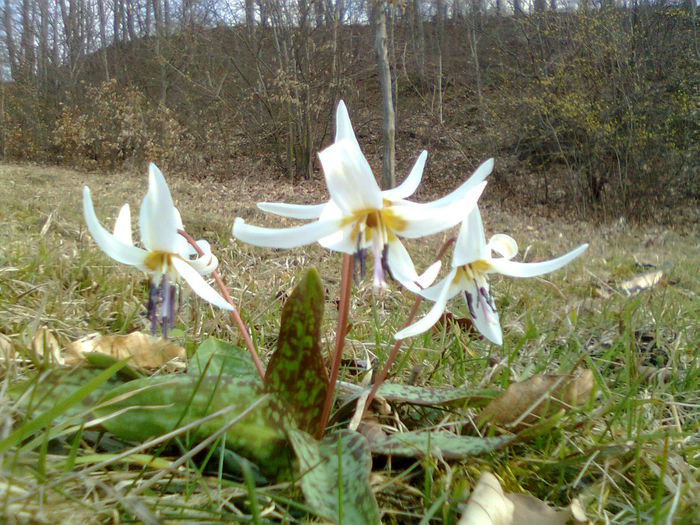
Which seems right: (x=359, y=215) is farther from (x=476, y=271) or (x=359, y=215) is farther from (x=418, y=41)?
(x=418, y=41)

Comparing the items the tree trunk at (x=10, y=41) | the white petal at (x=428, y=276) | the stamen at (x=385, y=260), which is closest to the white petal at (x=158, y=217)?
the stamen at (x=385, y=260)

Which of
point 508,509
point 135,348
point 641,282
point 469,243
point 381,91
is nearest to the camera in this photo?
point 508,509

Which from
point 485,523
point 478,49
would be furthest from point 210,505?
point 478,49

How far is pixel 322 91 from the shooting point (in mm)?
12891

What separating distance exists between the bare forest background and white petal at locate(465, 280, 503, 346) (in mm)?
8360

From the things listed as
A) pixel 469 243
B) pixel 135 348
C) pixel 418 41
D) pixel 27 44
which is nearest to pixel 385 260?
pixel 469 243

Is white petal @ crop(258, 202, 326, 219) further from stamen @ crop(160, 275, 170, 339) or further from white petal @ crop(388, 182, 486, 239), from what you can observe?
stamen @ crop(160, 275, 170, 339)

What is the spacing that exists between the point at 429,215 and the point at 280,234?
24cm

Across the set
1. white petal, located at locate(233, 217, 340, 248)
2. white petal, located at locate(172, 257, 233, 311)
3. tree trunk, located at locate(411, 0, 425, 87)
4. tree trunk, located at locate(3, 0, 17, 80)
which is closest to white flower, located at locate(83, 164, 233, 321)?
white petal, located at locate(172, 257, 233, 311)

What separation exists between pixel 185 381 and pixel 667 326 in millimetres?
2011

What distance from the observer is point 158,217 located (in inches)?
33.9

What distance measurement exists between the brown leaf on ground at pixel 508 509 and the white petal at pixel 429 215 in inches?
16.8

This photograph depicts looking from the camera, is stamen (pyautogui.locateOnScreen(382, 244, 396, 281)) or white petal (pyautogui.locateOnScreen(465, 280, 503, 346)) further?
white petal (pyautogui.locateOnScreen(465, 280, 503, 346))

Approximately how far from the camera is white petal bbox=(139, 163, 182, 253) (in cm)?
83
